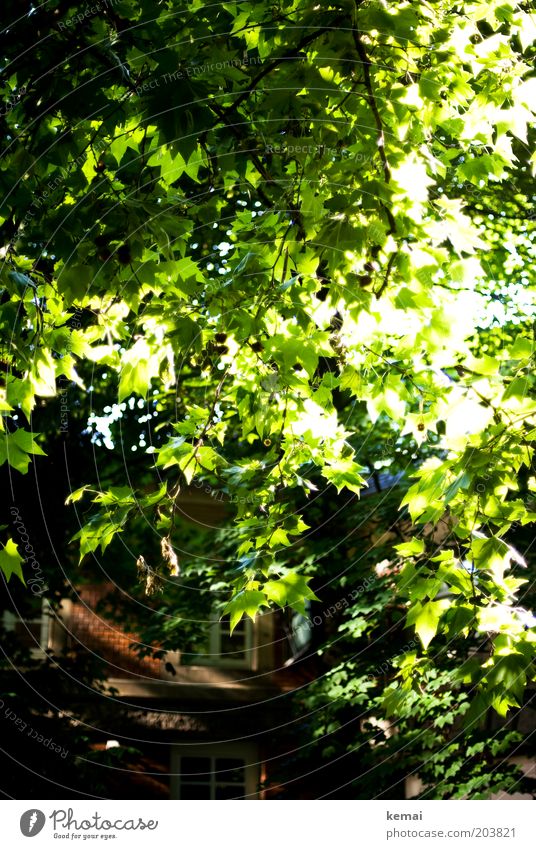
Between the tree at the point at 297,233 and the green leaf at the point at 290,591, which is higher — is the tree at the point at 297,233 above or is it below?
above

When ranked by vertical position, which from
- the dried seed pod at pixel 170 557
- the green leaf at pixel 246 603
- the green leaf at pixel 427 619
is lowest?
the green leaf at pixel 427 619

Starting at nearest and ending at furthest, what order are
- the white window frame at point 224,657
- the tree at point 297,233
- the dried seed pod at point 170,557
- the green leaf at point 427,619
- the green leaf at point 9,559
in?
the green leaf at point 9,559
the tree at point 297,233
the green leaf at point 427,619
the dried seed pod at point 170,557
the white window frame at point 224,657

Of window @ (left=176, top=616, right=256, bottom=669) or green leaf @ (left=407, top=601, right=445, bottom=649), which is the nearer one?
green leaf @ (left=407, top=601, right=445, bottom=649)

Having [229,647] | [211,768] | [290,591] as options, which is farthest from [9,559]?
[211,768]

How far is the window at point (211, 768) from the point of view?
13.0 meters

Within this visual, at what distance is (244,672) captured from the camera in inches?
537

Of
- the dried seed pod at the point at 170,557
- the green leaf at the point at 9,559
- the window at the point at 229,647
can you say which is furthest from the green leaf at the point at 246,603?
the window at the point at 229,647

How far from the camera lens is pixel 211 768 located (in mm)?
13805

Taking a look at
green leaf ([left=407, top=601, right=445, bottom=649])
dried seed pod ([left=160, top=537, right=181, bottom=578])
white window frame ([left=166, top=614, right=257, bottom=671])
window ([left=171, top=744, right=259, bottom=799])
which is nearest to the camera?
green leaf ([left=407, top=601, right=445, bottom=649])

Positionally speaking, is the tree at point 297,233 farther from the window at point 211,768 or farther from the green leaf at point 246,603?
the window at point 211,768

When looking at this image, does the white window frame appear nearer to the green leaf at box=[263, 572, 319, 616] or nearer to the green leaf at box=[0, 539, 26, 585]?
the green leaf at box=[263, 572, 319, 616]

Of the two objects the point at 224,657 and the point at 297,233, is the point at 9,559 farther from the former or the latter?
the point at 224,657

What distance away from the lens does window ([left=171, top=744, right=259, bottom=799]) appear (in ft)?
42.7

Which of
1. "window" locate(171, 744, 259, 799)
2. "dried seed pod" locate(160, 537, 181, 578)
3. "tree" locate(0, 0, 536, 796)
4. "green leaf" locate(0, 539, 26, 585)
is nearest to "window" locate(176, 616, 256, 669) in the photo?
"window" locate(171, 744, 259, 799)
